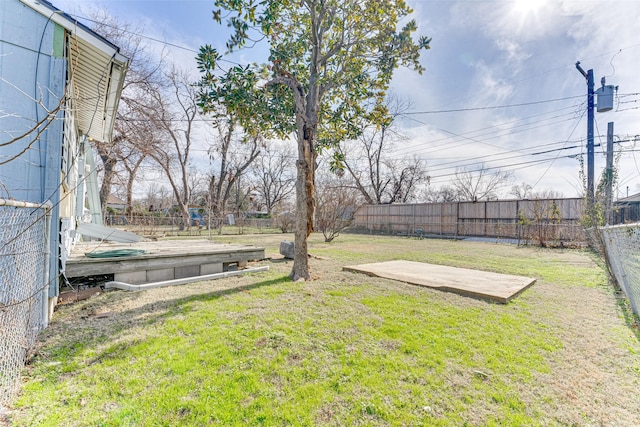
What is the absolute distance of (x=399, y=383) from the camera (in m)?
1.94

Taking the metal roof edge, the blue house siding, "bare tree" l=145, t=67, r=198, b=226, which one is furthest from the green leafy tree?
"bare tree" l=145, t=67, r=198, b=226

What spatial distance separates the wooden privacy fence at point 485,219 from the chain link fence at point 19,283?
594 inches

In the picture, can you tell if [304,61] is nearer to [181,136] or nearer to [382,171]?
[181,136]

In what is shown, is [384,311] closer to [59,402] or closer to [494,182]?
[59,402]

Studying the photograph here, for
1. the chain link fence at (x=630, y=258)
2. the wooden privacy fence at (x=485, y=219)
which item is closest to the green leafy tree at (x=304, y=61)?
the chain link fence at (x=630, y=258)

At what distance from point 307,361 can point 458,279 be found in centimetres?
373

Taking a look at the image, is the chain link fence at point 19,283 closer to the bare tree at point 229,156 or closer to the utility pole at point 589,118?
the utility pole at point 589,118

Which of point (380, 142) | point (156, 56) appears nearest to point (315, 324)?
point (156, 56)

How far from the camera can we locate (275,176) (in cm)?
3625

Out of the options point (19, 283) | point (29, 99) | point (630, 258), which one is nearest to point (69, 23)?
point (29, 99)

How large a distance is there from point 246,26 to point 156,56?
8761 mm

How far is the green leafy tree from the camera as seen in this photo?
4.57 m

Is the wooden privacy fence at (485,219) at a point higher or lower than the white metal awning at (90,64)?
lower

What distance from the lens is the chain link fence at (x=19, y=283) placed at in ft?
5.60
